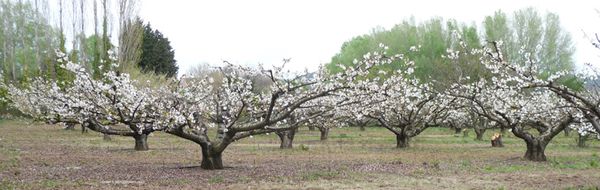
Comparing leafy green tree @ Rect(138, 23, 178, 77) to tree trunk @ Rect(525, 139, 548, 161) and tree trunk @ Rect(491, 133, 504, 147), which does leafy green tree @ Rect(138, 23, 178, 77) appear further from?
tree trunk @ Rect(525, 139, 548, 161)

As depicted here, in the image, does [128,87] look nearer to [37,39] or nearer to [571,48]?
[37,39]

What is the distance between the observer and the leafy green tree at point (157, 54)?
188 ft

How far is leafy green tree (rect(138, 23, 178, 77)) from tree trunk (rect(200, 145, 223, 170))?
4117 cm

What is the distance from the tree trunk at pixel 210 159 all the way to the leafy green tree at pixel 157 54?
135 ft

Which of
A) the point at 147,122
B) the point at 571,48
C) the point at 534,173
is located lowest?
the point at 534,173

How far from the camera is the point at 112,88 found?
14461mm

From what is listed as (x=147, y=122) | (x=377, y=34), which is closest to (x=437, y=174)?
(x=147, y=122)

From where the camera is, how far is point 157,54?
58.8 meters

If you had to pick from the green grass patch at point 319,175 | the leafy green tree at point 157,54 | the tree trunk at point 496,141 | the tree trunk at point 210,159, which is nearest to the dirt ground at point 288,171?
the green grass patch at point 319,175

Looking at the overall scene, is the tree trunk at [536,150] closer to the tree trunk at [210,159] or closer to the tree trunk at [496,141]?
the tree trunk at [496,141]

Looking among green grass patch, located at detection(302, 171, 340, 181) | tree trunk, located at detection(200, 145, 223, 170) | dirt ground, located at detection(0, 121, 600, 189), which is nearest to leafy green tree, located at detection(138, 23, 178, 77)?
dirt ground, located at detection(0, 121, 600, 189)

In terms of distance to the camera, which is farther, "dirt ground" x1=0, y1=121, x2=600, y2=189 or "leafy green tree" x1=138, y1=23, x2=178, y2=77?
"leafy green tree" x1=138, y1=23, x2=178, y2=77

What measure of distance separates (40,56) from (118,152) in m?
30.8

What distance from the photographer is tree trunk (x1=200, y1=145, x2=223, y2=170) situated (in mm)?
15758
